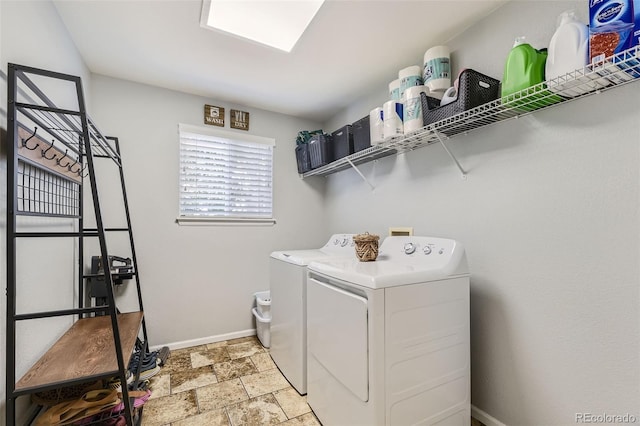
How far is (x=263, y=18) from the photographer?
68.7 inches

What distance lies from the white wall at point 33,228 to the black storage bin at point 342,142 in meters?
1.96

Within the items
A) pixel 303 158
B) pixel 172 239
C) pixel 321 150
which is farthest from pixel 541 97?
pixel 172 239

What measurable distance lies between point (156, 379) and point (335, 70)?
2.75 meters

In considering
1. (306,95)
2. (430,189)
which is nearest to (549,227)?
(430,189)

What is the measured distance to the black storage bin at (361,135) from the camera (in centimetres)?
221

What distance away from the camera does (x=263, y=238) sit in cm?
297

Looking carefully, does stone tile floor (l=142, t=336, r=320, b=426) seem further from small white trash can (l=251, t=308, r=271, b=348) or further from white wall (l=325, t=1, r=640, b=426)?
white wall (l=325, t=1, r=640, b=426)

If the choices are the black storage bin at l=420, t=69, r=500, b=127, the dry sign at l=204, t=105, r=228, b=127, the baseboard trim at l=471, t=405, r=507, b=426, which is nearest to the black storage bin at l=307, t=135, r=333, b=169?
the dry sign at l=204, t=105, r=228, b=127

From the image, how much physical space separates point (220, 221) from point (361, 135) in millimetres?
1591

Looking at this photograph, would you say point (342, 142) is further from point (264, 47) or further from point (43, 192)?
point (43, 192)

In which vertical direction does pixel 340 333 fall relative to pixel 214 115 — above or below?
below

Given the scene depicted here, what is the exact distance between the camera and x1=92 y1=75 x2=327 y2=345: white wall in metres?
2.42

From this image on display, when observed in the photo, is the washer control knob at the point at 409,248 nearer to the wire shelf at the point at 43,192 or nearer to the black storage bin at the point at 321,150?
the black storage bin at the point at 321,150

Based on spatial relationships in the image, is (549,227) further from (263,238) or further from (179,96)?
(179,96)
